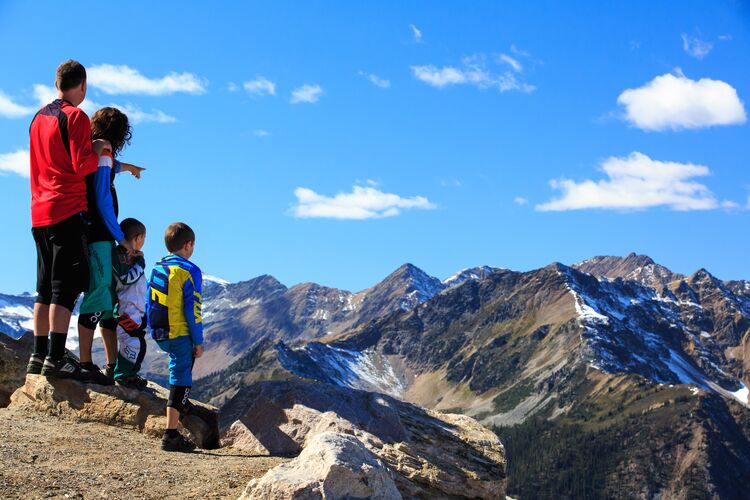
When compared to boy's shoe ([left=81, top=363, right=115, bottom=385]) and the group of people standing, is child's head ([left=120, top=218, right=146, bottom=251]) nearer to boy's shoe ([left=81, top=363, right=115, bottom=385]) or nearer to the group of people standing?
the group of people standing

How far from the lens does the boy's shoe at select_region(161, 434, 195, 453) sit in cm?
1241

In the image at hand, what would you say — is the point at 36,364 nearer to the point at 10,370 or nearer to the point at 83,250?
the point at 83,250

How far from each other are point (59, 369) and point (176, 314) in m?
2.76

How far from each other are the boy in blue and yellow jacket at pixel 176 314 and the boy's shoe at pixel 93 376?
217cm

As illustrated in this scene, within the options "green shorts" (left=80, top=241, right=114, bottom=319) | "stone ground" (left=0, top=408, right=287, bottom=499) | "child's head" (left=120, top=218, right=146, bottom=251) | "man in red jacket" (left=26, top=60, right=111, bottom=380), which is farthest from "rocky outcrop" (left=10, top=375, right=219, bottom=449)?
"child's head" (left=120, top=218, right=146, bottom=251)

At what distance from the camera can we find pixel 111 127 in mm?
14094

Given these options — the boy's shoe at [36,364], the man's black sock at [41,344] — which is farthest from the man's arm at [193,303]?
the boy's shoe at [36,364]

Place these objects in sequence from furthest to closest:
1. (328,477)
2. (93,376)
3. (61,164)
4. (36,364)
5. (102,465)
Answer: (93,376) < (36,364) < (61,164) < (102,465) < (328,477)

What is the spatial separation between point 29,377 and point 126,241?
106 inches

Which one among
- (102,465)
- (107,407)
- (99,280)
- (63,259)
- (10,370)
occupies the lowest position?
(102,465)

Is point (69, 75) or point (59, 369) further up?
point (69, 75)

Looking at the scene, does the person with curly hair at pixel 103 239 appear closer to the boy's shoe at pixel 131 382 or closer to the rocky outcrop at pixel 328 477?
the boy's shoe at pixel 131 382

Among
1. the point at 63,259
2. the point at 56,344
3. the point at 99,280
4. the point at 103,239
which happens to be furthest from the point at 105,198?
the point at 56,344

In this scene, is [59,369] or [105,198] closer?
[105,198]
